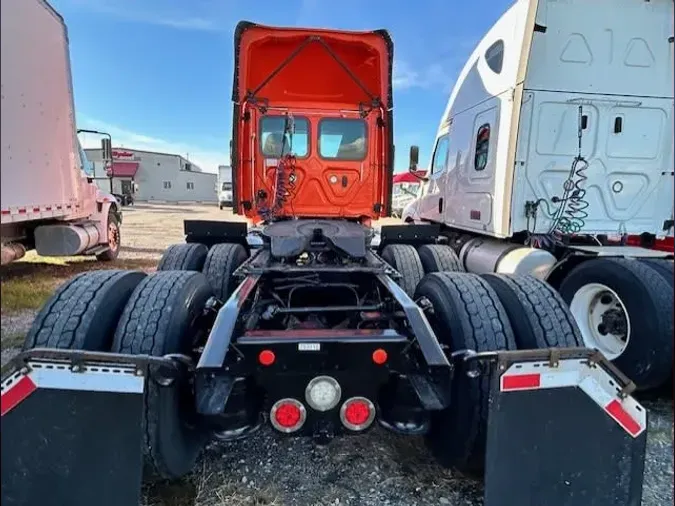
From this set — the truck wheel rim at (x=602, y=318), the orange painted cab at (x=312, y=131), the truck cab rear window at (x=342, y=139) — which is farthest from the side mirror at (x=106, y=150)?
the truck wheel rim at (x=602, y=318)

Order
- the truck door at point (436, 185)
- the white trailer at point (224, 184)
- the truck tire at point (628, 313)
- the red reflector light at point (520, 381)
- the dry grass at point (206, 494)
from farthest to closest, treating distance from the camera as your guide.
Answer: the white trailer at point (224, 184) < the truck door at point (436, 185) < the truck tire at point (628, 313) < the dry grass at point (206, 494) < the red reflector light at point (520, 381)

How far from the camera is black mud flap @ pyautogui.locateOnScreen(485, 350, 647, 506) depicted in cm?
196

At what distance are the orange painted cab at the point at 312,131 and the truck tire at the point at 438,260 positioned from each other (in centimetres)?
110

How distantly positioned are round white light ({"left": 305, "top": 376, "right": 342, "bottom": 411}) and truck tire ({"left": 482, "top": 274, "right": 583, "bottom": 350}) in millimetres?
1053

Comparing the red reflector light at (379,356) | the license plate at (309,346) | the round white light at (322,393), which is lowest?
the round white light at (322,393)

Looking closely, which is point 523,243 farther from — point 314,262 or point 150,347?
point 150,347

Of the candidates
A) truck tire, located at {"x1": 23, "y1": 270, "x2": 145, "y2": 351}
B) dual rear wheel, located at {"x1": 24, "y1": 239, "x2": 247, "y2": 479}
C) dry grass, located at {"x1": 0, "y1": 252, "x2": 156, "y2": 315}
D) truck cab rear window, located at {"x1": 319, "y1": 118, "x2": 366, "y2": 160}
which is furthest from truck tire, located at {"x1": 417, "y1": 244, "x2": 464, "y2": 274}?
dry grass, located at {"x1": 0, "y1": 252, "x2": 156, "y2": 315}

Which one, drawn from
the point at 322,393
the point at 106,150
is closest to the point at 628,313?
the point at 322,393

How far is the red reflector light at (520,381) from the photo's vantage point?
193 cm

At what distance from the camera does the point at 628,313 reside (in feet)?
10.5

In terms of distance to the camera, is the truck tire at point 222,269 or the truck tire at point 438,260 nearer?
the truck tire at point 222,269

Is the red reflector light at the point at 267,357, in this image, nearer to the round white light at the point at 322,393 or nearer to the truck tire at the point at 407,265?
the round white light at the point at 322,393

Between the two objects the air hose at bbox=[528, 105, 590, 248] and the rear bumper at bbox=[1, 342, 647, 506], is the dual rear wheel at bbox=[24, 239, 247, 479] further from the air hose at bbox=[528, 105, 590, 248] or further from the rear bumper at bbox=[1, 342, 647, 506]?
the air hose at bbox=[528, 105, 590, 248]

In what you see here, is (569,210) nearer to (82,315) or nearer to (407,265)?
(407,265)
